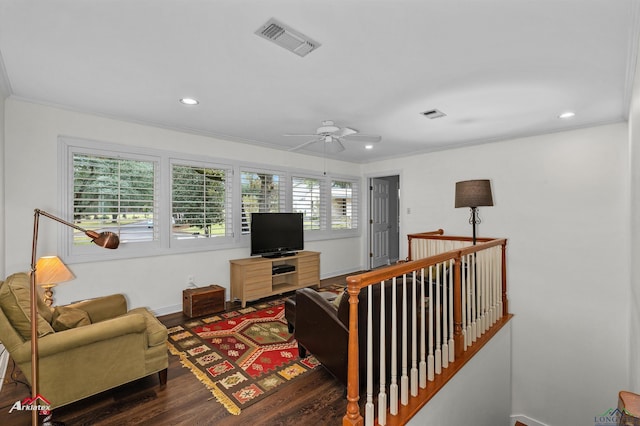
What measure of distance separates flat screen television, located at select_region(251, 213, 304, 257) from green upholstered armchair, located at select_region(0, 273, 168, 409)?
2384mm

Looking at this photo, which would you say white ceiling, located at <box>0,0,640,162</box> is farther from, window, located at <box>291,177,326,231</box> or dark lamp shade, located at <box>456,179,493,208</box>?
window, located at <box>291,177,326,231</box>

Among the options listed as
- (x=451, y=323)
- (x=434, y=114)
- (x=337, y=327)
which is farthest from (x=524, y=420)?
(x=434, y=114)

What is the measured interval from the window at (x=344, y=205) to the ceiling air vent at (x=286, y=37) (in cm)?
430

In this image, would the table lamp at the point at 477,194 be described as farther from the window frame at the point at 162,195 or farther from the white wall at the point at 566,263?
the window frame at the point at 162,195

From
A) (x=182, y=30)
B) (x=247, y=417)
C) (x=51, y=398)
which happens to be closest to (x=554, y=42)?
(x=182, y=30)

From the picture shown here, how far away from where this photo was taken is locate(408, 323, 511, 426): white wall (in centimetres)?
219

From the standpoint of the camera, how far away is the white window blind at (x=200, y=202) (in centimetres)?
426

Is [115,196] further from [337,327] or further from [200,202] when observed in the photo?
[337,327]

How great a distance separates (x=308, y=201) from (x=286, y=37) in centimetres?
404

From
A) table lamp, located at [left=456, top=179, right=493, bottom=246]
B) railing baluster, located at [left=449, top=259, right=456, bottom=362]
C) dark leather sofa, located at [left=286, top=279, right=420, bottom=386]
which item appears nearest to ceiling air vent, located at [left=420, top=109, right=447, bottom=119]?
table lamp, located at [left=456, top=179, right=493, bottom=246]

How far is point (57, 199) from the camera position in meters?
3.33

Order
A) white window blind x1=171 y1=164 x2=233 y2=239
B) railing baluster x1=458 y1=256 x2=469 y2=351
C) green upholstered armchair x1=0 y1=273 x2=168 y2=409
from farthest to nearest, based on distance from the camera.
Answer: white window blind x1=171 y1=164 x2=233 y2=239
railing baluster x1=458 y1=256 x2=469 y2=351
green upholstered armchair x1=0 y1=273 x2=168 y2=409

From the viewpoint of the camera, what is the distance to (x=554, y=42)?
6.98 feet

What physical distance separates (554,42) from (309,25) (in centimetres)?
169
